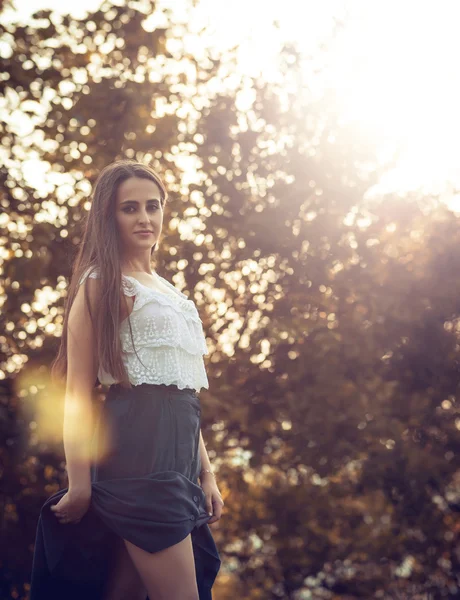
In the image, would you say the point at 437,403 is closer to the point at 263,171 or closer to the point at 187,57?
the point at 263,171

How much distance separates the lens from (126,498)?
86.0 inches

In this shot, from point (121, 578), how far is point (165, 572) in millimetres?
205

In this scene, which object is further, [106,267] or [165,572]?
[106,267]

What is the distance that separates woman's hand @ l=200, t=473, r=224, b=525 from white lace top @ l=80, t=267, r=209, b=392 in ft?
1.11

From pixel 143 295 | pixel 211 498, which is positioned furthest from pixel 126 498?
pixel 143 295

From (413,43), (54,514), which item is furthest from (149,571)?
(413,43)

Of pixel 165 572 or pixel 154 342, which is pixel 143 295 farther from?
pixel 165 572

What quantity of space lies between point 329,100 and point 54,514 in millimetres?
3084

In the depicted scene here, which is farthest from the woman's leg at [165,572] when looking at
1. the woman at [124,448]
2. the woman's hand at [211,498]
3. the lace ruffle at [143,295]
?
the lace ruffle at [143,295]

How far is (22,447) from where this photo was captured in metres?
4.46

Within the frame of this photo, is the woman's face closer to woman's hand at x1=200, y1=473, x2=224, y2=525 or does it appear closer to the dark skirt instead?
the dark skirt

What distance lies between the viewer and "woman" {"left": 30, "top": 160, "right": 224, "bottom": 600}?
7.14ft

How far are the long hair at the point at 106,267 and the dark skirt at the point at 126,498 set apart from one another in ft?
0.36

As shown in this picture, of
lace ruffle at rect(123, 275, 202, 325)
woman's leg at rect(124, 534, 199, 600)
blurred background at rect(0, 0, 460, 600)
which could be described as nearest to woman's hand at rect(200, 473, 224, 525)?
woman's leg at rect(124, 534, 199, 600)
